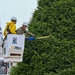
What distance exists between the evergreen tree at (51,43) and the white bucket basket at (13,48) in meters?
0.48

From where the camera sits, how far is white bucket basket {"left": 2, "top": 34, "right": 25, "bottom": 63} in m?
13.0

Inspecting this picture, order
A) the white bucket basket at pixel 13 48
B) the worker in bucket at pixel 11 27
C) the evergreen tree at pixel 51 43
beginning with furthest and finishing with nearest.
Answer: the evergreen tree at pixel 51 43 → the white bucket basket at pixel 13 48 → the worker in bucket at pixel 11 27

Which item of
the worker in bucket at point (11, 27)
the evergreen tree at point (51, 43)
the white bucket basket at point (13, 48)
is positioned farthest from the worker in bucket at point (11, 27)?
the evergreen tree at point (51, 43)

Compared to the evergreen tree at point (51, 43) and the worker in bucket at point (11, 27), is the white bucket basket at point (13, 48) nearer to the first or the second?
the worker in bucket at point (11, 27)

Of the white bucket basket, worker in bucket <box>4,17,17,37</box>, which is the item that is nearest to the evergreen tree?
the white bucket basket

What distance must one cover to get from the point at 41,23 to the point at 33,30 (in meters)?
0.30

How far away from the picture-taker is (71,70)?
12977 millimetres

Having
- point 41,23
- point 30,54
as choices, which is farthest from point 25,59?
point 41,23

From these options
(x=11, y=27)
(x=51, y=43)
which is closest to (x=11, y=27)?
(x=11, y=27)

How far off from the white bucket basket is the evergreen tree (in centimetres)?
48

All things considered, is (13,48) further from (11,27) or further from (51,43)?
(51,43)

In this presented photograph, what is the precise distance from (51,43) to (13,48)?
105cm

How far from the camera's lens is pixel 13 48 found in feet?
43.3

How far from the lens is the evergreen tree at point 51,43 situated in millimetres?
13203
